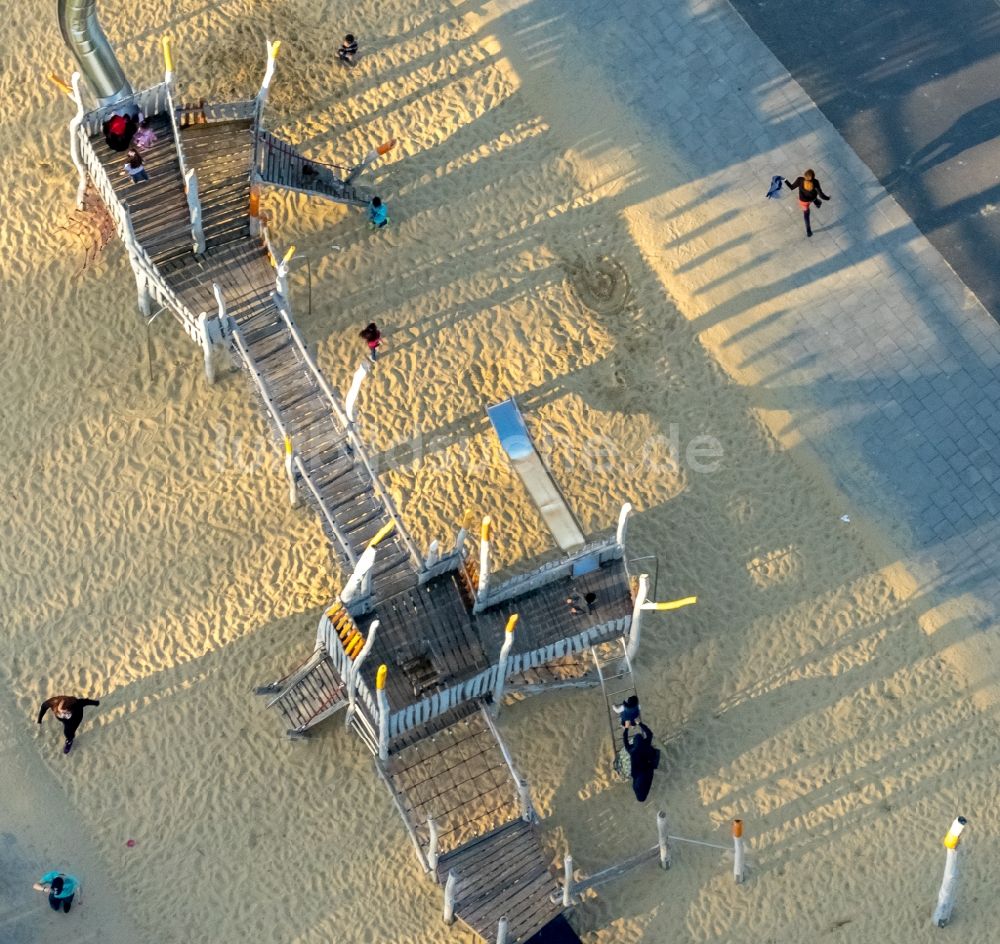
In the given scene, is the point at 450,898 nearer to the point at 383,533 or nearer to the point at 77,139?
the point at 383,533

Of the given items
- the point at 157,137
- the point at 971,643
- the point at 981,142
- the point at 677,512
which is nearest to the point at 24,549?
the point at 157,137

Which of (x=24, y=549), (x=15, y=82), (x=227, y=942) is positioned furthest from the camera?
(x=15, y=82)

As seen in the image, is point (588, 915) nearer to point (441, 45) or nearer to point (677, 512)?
point (677, 512)

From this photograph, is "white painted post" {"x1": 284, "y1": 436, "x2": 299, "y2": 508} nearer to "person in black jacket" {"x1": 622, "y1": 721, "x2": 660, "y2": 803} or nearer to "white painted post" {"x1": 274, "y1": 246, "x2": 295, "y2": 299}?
"white painted post" {"x1": 274, "y1": 246, "x2": 295, "y2": 299}

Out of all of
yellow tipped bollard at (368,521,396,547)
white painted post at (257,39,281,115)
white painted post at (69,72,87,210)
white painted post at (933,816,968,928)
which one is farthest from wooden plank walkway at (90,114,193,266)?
white painted post at (933,816,968,928)

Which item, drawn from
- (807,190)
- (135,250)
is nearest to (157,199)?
(135,250)
